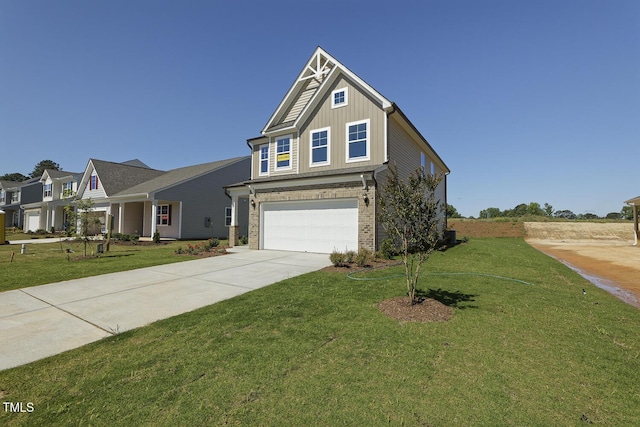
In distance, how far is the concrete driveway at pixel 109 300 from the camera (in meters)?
4.47

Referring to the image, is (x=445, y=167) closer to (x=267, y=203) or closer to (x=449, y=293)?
(x=267, y=203)

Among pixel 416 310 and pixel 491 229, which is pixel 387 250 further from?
pixel 491 229

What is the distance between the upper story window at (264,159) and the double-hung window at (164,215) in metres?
13.0

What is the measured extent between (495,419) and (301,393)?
6.05 feet

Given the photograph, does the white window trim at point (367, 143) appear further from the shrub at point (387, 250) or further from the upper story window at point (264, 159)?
the upper story window at point (264, 159)

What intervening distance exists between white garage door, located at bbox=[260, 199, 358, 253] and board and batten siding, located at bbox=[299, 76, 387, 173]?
7.13 feet

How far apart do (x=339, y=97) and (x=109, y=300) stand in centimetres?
1263

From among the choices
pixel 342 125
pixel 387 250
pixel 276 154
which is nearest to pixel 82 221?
pixel 276 154

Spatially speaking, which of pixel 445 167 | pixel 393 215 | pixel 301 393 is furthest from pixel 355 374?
pixel 445 167

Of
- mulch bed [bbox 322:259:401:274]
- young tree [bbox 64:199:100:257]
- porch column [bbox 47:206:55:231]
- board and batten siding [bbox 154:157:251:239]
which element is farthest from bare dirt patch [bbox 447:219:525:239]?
porch column [bbox 47:206:55:231]

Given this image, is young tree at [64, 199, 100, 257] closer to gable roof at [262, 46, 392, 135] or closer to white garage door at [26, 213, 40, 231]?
gable roof at [262, 46, 392, 135]

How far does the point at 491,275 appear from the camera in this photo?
8.41 metres

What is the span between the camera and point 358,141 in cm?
1360

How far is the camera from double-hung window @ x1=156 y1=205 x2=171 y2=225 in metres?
25.4
